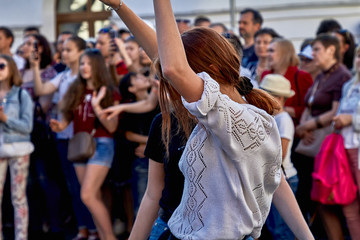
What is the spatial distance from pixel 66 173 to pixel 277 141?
14.0 feet

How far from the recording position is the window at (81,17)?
551 inches

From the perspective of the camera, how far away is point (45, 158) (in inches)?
250

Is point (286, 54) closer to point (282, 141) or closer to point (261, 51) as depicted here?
point (261, 51)

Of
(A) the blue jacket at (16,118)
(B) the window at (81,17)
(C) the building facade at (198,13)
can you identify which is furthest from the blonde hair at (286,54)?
(B) the window at (81,17)

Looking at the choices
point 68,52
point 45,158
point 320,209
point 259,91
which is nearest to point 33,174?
point 45,158

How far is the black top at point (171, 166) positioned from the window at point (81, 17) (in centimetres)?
1120

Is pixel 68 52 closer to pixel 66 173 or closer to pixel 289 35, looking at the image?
pixel 66 173

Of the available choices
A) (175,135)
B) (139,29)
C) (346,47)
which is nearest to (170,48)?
(139,29)

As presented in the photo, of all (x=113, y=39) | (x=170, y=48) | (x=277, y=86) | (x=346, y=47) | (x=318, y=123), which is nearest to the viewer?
(x=170, y=48)

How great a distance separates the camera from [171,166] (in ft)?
8.93

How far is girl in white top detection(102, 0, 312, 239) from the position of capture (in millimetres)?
1869

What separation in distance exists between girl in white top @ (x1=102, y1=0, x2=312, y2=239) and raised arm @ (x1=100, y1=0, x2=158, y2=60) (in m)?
0.02

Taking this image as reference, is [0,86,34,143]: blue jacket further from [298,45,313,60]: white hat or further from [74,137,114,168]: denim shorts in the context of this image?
[298,45,313,60]: white hat

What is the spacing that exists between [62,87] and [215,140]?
4424 mm
